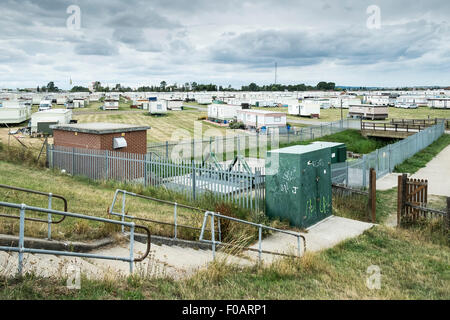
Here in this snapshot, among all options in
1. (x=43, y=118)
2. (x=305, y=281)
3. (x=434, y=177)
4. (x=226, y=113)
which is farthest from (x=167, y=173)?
(x=226, y=113)

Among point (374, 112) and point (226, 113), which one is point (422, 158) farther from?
point (374, 112)

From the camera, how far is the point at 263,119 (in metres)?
49.6

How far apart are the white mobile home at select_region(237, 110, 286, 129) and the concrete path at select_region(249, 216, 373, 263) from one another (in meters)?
38.0

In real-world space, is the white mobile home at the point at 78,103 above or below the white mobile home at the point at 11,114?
above

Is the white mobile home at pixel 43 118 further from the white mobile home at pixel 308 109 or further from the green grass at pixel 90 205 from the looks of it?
the white mobile home at pixel 308 109

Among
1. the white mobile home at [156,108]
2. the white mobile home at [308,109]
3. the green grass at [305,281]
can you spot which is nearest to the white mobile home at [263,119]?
the white mobile home at [308,109]

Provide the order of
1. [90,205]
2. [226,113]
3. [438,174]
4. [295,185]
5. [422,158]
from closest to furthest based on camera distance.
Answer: [295,185], [90,205], [438,174], [422,158], [226,113]

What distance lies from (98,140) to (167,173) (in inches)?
208

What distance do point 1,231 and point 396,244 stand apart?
835 centimetres

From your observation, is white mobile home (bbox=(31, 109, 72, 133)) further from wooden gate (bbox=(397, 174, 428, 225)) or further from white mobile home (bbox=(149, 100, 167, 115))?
wooden gate (bbox=(397, 174, 428, 225))

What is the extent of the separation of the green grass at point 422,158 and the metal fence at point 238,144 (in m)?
8.95

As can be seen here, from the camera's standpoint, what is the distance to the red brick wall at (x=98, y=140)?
18062 millimetres

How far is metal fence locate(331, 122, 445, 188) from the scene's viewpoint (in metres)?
17.2
